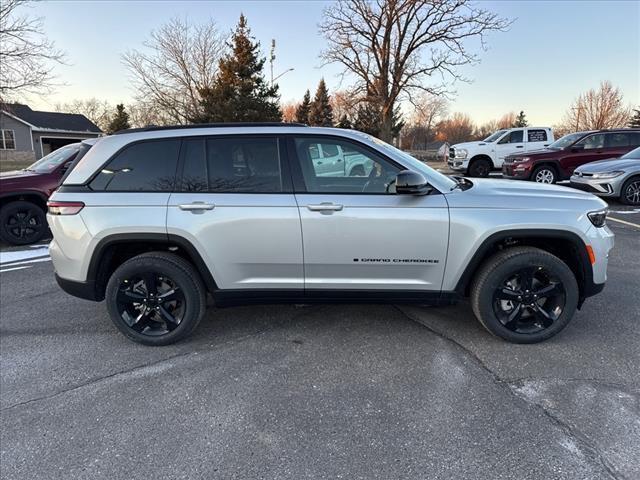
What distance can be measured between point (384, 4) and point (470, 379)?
2998cm

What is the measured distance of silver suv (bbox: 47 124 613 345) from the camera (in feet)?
10.4

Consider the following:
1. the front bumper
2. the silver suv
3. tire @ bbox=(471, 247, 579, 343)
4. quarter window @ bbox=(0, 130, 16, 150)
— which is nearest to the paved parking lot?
tire @ bbox=(471, 247, 579, 343)

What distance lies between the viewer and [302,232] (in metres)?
3.23

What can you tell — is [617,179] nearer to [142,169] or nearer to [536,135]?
[536,135]

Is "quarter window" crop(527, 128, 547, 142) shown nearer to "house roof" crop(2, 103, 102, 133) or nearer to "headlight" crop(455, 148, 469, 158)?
"headlight" crop(455, 148, 469, 158)

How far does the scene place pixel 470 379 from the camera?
2.91 m

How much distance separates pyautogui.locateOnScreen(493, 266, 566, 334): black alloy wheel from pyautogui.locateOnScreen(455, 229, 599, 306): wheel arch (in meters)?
0.22

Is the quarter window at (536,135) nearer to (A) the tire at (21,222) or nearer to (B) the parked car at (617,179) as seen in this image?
(B) the parked car at (617,179)

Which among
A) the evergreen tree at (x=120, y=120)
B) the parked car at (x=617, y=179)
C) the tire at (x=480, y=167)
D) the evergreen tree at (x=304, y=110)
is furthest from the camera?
the evergreen tree at (x=304, y=110)

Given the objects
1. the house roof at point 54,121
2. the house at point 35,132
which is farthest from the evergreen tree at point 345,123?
the house roof at point 54,121

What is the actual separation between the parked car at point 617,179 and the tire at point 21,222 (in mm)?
11806

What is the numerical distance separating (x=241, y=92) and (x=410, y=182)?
29830 millimetres

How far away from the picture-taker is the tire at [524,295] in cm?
321

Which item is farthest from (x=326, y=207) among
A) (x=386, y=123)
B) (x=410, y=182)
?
(x=386, y=123)
